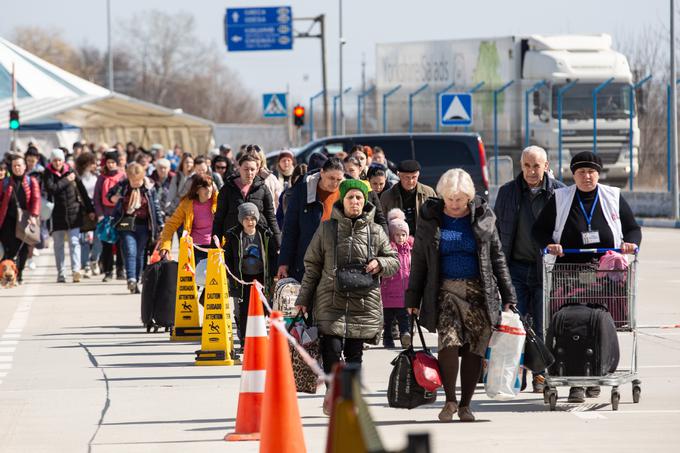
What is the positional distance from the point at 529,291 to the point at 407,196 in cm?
319

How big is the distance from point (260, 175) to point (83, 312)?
381 cm

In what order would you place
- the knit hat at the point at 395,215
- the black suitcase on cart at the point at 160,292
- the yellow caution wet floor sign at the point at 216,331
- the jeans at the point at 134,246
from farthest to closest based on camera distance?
the jeans at the point at 134,246
the black suitcase on cart at the point at 160,292
the knit hat at the point at 395,215
the yellow caution wet floor sign at the point at 216,331

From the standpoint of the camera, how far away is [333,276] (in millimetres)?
10141

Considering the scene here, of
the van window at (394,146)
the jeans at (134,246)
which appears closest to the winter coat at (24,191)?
the jeans at (134,246)

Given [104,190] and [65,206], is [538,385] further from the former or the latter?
[65,206]

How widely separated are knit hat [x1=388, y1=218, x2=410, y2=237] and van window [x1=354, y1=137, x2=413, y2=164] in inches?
514

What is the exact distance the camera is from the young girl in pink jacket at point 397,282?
46.1 feet

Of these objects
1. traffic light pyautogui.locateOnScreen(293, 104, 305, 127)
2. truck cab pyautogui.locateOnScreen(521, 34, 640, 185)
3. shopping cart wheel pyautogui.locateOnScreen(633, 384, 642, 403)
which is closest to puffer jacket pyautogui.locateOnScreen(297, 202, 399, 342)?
shopping cart wheel pyautogui.locateOnScreen(633, 384, 642, 403)

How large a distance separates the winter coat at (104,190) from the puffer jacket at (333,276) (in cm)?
1210

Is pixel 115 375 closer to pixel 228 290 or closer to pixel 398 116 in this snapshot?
pixel 228 290

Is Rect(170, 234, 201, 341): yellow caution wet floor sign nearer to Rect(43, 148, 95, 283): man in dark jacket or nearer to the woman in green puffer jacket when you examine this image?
the woman in green puffer jacket

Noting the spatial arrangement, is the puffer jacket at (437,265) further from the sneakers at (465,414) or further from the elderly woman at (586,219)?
the elderly woman at (586,219)

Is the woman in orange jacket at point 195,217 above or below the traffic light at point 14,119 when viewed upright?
below

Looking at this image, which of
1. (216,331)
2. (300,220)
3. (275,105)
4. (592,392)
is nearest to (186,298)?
(216,331)
